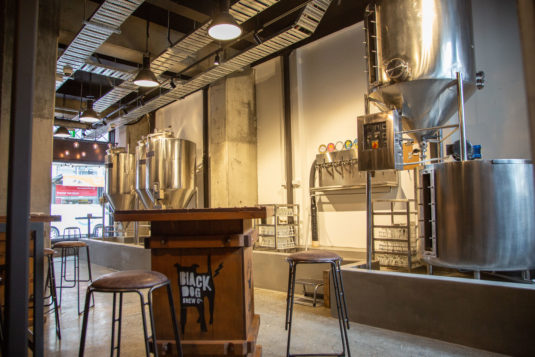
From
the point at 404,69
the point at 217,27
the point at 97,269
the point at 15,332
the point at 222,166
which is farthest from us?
the point at 97,269

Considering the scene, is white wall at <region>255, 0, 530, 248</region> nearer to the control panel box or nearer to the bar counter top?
the control panel box

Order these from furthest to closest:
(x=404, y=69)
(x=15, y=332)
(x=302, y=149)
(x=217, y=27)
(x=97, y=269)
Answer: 1. (x=97, y=269)
2. (x=302, y=149)
3. (x=217, y=27)
4. (x=404, y=69)
5. (x=15, y=332)

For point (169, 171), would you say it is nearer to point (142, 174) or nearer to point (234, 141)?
point (142, 174)

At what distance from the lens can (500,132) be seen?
14.1ft

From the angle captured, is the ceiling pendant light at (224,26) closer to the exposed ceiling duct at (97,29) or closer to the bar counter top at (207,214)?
the exposed ceiling duct at (97,29)

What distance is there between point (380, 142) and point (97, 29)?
13.0ft

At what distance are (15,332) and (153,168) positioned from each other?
6553 millimetres

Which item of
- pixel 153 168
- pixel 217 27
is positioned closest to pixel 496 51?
pixel 217 27

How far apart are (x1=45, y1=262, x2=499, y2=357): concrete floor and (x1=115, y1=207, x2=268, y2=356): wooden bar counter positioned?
806 mm

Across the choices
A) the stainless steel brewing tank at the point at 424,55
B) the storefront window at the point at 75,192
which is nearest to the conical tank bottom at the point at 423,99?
the stainless steel brewing tank at the point at 424,55

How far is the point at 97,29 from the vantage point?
475cm

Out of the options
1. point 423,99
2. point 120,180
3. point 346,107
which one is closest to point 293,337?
point 423,99

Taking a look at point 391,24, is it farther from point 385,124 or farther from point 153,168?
point 153,168

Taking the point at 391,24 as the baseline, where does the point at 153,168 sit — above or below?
below
